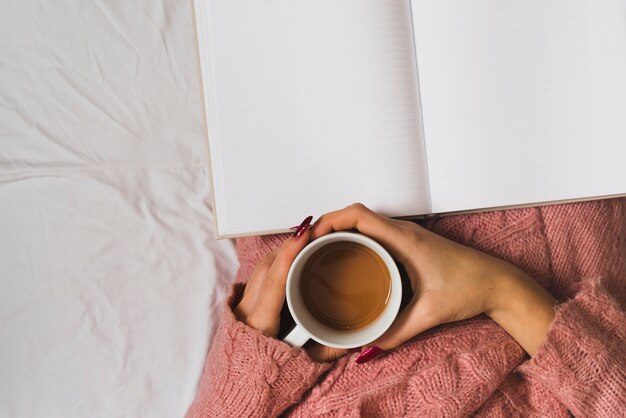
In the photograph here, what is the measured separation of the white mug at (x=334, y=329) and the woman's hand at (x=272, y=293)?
0.06 ft

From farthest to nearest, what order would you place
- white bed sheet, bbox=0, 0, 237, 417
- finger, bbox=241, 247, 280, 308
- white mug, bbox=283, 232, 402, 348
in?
white bed sheet, bbox=0, 0, 237, 417 → finger, bbox=241, 247, 280, 308 → white mug, bbox=283, 232, 402, 348

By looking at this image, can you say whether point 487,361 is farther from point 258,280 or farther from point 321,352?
point 258,280

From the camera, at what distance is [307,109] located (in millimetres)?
742

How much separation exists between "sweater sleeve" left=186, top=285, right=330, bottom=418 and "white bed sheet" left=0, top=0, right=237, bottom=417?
21 cm

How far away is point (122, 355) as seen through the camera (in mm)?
902

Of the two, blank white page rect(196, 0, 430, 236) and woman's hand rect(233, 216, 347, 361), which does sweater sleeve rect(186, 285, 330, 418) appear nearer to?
woman's hand rect(233, 216, 347, 361)

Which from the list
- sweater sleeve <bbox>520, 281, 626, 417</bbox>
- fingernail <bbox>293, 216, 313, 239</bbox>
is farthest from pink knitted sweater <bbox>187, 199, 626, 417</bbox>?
fingernail <bbox>293, 216, 313, 239</bbox>

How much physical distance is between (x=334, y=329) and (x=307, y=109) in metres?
0.29

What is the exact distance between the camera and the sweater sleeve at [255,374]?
2.28 feet

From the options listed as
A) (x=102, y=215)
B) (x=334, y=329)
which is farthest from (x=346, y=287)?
(x=102, y=215)

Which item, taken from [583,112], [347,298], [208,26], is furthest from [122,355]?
[583,112]

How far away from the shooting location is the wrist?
0.72m

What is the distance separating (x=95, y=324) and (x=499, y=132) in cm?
69

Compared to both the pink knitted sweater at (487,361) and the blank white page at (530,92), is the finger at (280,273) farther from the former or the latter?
the blank white page at (530,92)
